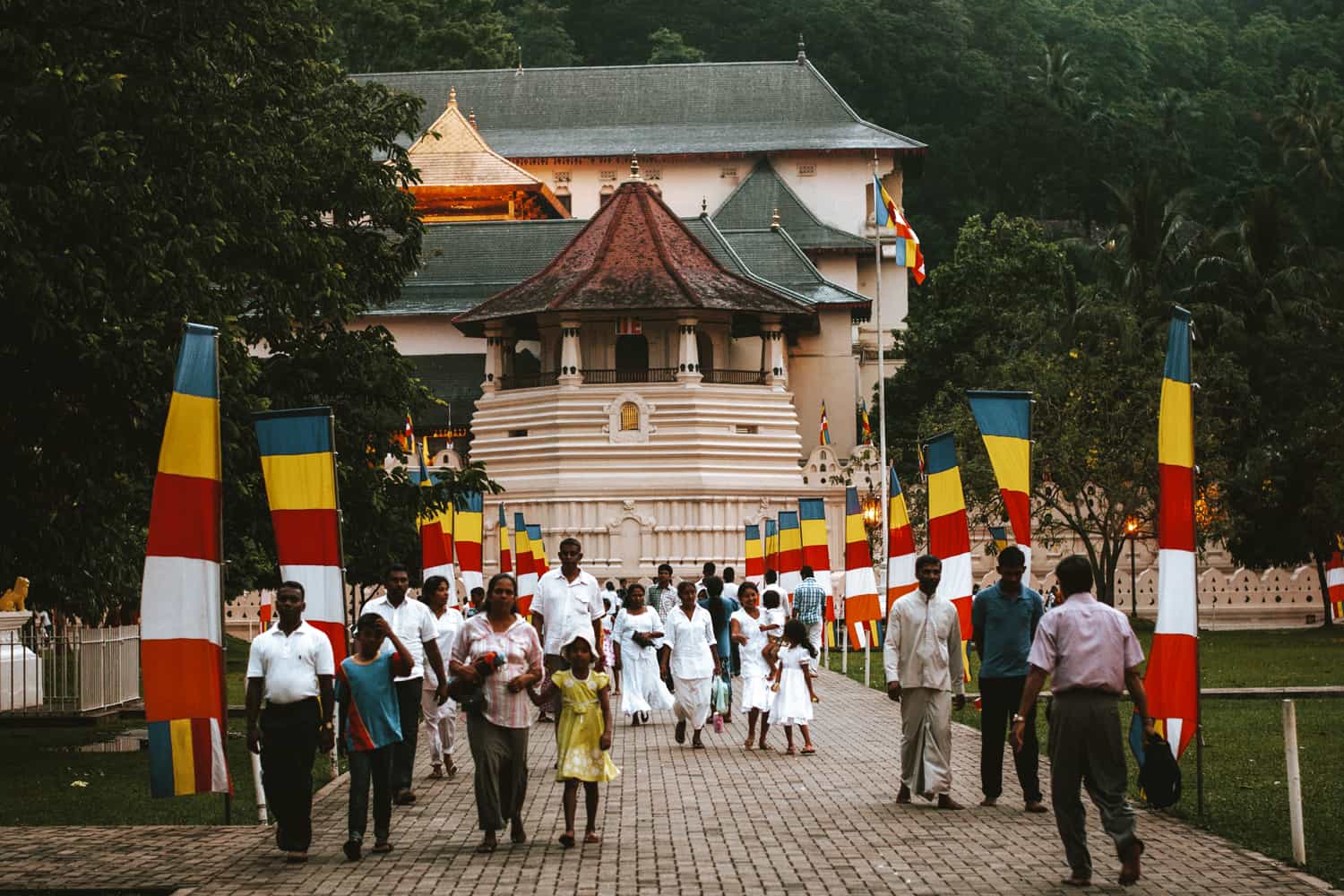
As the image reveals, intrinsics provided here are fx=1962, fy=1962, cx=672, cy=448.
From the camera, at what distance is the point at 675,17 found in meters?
93.2

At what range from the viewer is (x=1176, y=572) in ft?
39.0

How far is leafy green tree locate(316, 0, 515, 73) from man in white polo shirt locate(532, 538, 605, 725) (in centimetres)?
7253

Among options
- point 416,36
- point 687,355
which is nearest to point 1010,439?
point 687,355

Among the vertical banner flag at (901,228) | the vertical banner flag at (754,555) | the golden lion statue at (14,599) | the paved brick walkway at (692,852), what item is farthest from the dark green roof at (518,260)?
the paved brick walkway at (692,852)

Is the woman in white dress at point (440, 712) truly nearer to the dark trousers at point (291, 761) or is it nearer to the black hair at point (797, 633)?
the black hair at point (797, 633)

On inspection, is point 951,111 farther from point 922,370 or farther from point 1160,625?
point 1160,625

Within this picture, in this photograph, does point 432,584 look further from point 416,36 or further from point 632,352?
point 416,36

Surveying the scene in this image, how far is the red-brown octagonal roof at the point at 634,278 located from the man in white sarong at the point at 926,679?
39037 millimetres

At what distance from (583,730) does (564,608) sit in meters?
3.07

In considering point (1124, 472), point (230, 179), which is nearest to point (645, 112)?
point (1124, 472)

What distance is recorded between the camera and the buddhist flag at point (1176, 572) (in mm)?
11766

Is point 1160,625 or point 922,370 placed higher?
point 922,370

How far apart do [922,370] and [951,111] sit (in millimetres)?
30980

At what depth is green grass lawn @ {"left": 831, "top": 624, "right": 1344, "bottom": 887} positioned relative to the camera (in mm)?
11469
